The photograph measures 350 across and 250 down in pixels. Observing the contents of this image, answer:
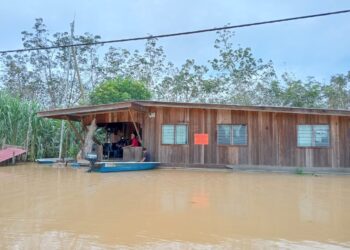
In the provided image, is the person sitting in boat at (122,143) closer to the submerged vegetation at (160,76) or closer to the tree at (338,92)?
the submerged vegetation at (160,76)

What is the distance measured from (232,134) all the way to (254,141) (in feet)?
2.84

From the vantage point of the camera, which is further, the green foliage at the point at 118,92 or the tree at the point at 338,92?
the tree at the point at 338,92

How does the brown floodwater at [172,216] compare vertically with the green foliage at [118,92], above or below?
below

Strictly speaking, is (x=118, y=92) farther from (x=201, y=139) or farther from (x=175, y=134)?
(x=201, y=139)

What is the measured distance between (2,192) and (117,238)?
179 inches

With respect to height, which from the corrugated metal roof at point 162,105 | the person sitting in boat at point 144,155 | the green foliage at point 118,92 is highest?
the green foliage at point 118,92

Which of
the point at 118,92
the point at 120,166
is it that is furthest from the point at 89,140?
the point at 118,92

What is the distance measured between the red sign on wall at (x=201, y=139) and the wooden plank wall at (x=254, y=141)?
12cm

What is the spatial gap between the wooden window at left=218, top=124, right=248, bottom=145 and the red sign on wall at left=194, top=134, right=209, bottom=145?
1.66ft

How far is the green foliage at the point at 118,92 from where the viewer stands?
22703mm

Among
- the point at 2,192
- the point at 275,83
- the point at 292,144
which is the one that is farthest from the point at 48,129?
the point at 275,83

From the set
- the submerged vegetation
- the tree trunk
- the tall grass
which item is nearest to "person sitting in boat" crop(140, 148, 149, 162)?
the tree trunk

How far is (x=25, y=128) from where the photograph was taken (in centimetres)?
1620

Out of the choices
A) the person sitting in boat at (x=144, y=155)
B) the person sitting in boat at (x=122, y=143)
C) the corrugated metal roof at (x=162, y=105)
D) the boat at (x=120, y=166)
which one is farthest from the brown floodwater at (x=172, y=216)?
the person sitting in boat at (x=122, y=143)
